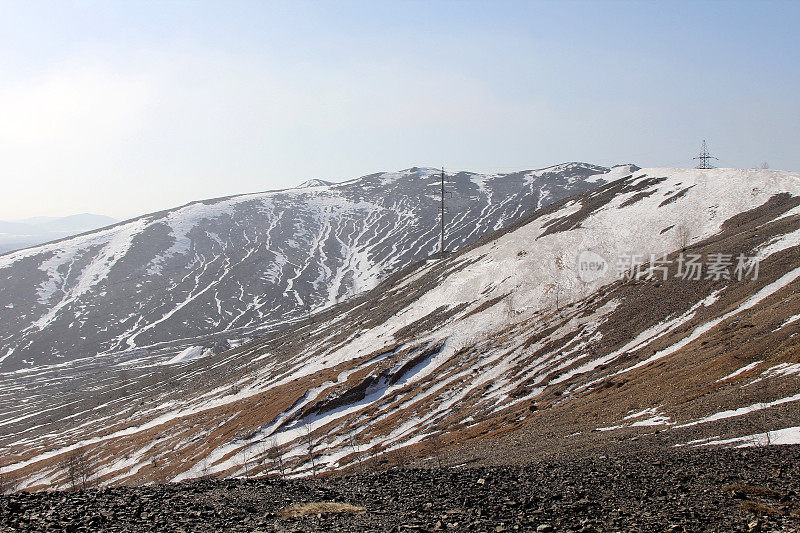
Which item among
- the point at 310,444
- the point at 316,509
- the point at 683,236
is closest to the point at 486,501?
the point at 316,509

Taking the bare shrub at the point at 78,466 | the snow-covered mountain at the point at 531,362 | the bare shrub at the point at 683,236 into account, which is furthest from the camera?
the bare shrub at the point at 683,236

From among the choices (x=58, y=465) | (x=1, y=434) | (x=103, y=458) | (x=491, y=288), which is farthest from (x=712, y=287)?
(x=1, y=434)

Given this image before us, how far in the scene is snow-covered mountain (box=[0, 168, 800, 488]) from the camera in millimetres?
38444

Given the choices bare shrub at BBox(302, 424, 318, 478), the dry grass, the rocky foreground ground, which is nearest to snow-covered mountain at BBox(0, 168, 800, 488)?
bare shrub at BBox(302, 424, 318, 478)

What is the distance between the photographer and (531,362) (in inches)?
2657

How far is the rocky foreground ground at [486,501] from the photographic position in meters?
15.0

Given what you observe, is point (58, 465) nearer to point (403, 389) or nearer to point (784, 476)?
point (403, 389)

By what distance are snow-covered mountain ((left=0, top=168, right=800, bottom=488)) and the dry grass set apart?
53.4 feet

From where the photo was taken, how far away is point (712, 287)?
66.7 metres

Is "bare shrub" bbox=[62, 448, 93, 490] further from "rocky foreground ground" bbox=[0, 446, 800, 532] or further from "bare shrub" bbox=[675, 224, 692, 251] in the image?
"bare shrub" bbox=[675, 224, 692, 251]

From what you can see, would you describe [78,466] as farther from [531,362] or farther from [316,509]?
[316,509]

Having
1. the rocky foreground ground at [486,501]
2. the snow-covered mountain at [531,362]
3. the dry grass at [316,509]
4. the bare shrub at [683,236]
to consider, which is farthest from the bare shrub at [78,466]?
the bare shrub at [683,236]

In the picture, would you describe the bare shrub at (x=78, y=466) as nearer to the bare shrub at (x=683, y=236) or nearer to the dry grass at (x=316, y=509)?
the dry grass at (x=316, y=509)

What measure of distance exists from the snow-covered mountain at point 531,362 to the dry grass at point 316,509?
16.3 meters
